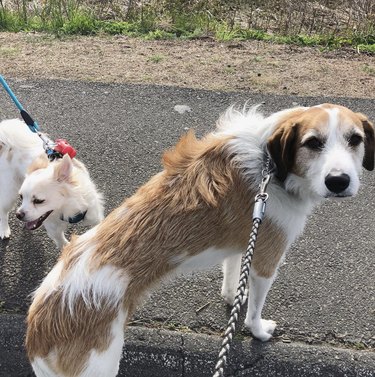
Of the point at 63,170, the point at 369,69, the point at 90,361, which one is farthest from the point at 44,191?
the point at 369,69

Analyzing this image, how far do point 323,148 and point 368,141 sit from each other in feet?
1.29

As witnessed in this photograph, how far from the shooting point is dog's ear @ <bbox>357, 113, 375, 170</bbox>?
8.35ft

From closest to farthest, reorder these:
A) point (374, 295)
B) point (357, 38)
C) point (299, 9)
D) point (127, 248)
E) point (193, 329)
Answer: point (127, 248)
point (193, 329)
point (374, 295)
point (357, 38)
point (299, 9)

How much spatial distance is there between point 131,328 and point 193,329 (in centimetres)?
39

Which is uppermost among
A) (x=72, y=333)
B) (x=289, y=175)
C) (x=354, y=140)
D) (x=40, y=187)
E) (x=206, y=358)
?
(x=354, y=140)

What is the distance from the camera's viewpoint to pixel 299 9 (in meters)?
8.52

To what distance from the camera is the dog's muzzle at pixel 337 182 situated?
2.23 metres

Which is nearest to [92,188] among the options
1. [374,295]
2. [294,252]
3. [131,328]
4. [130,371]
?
[131,328]

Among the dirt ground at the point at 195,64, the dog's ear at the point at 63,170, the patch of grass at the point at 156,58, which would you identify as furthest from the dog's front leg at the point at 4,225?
the patch of grass at the point at 156,58

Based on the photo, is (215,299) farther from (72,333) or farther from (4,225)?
(4,225)

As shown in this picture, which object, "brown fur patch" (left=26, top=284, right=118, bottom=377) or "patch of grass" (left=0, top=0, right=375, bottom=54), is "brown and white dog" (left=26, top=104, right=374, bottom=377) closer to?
"brown fur patch" (left=26, top=284, right=118, bottom=377)

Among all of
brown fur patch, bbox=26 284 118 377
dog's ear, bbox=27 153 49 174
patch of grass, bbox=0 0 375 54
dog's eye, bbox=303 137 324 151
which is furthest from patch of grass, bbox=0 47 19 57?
dog's eye, bbox=303 137 324 151

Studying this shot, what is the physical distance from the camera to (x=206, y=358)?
289 cm

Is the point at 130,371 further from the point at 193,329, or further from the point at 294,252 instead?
the point at 294,252
